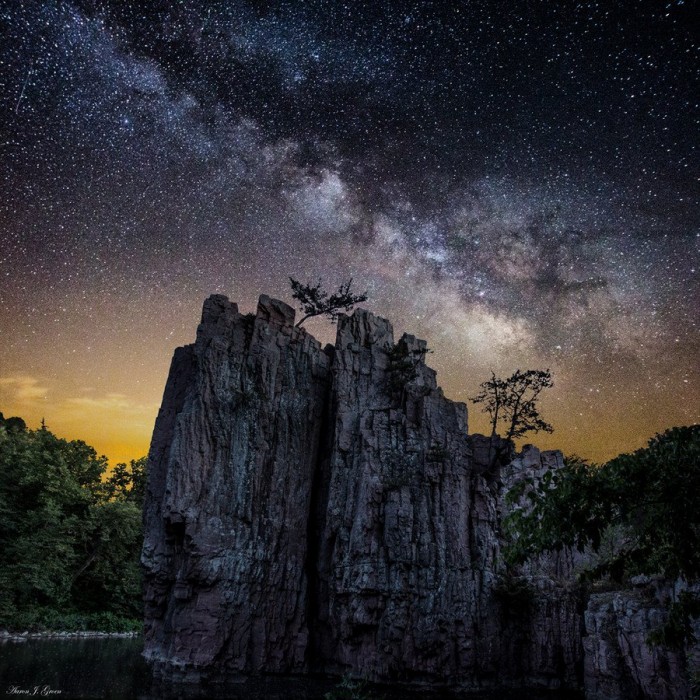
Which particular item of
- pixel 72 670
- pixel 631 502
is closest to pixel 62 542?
pixel 72 670

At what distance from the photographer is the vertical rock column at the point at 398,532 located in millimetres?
26891

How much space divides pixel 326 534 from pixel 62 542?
2499 cm

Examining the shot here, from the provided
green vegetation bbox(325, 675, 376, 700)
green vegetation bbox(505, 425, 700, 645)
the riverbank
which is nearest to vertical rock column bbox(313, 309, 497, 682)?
green vegetation bbox(325, 675, 376, 700)

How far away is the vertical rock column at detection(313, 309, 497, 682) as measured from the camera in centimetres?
2689

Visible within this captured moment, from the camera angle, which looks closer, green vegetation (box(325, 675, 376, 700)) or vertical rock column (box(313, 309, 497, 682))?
green vegetation (box(325, 675, 376, 700))

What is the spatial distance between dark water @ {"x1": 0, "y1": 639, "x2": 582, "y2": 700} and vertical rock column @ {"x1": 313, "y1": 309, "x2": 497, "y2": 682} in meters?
2.14

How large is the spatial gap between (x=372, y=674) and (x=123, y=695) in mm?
12298

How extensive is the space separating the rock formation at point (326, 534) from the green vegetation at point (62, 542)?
15.5 metres

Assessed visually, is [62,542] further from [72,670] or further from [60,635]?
[72,670]

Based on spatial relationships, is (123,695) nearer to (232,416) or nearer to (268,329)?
(232,416)

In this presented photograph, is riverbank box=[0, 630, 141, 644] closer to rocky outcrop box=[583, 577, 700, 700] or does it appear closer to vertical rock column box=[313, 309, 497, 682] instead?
vertical rock column box=[313, 309, 497, 682]

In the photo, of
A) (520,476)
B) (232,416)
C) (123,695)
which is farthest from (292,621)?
(520,476)

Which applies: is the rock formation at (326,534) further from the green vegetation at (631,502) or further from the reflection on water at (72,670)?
the green vegetation at (631,502)

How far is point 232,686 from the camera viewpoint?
24766 mm
